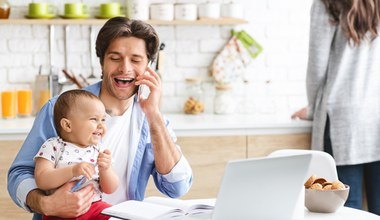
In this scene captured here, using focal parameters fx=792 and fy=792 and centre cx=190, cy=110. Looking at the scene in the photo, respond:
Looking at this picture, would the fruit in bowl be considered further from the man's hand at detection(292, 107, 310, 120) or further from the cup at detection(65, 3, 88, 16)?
the cup at detection(65, 3, 88, 16)

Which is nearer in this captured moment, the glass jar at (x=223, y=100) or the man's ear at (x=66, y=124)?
the man's ear at (x=66, y=124)

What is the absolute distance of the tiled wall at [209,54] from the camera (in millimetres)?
4785

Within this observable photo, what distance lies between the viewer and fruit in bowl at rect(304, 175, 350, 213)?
2641 millimetres

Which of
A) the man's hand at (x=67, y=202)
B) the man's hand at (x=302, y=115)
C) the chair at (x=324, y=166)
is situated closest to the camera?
the man's hand at (x=67, y=202)

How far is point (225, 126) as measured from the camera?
4.36 m

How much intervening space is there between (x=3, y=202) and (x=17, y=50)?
3.42 ft

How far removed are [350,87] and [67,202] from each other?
208 centimetres

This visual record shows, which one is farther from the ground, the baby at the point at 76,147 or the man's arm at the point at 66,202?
the baby at the point at 76,147

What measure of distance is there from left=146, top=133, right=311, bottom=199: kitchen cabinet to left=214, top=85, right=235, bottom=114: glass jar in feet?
1.55

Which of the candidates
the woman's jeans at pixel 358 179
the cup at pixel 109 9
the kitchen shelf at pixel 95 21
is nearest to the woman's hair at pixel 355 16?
the woman's jeans at pixel 358 179

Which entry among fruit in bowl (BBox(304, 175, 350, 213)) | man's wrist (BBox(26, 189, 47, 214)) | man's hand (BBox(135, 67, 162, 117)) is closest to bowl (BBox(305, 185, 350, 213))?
fruit in bowl (BBox(304, 175, 350, 213))

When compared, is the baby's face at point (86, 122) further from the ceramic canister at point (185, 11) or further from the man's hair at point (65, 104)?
the ceramic canister at point (185, 11)

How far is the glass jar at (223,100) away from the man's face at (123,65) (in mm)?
1936

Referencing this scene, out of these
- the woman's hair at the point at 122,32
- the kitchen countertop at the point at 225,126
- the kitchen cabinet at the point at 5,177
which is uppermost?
the woman's hair at the point at 122,32
